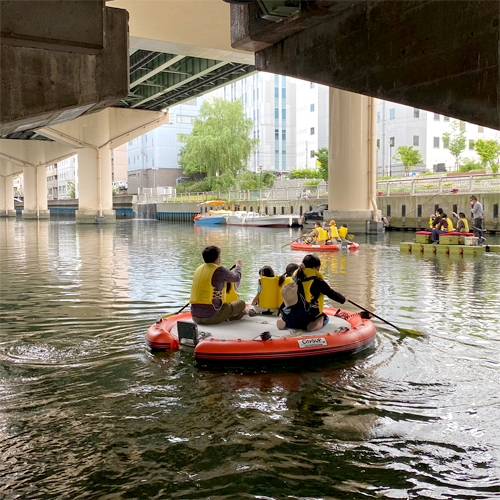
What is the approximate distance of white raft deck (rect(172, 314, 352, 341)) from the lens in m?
7.91

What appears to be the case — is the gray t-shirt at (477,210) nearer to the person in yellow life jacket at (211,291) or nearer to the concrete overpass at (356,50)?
the person in yellow life jacket at (211,291)

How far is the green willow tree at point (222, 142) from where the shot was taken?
6688 cm

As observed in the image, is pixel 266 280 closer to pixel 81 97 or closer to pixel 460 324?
pixel 460 324

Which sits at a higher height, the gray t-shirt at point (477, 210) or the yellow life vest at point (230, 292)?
the gray t-shirt at point (477, 210)

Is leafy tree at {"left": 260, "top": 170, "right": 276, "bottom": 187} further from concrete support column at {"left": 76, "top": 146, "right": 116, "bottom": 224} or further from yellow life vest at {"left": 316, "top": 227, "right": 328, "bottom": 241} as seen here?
yellow life vest at {"left": 316, "top": 227, "right": 328, "bottom": 241}

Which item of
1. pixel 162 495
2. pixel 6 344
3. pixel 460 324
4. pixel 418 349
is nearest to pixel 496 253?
pixel 460 324

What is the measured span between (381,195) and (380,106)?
105 feet

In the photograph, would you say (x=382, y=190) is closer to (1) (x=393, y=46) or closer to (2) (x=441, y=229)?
(2) (x=441, y=229)

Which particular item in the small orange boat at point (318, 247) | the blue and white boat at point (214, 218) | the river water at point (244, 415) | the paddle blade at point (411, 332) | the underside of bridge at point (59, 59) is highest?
the underside of bridge at point (59, 59)

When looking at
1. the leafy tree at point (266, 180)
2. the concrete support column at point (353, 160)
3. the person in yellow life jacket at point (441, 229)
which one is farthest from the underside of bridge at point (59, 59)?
the leafy tree at point (266, 180)

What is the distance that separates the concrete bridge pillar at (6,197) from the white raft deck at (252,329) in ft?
293

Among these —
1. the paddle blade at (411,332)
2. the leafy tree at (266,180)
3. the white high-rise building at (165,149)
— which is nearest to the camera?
the paddle blade at (411,332)

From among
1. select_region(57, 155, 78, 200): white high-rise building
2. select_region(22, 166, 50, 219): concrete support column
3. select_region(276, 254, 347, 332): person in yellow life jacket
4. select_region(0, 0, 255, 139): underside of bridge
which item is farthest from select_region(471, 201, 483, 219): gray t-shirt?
select_region(57, 155, 78, 200): white high-rise building

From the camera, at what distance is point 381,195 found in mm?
40656
